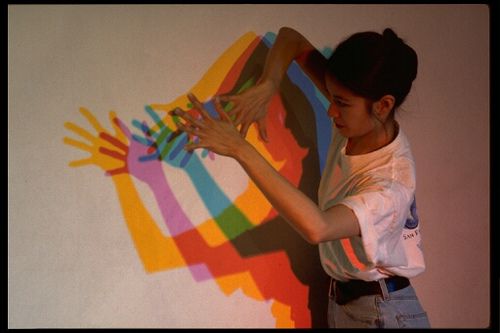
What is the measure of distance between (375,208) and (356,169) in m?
0.24

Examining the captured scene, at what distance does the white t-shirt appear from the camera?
1686 millimetres

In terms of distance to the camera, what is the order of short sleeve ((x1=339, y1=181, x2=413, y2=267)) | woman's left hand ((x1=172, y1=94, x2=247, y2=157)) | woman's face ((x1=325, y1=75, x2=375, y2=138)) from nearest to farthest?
short sleeve ((x1=339, y1=181, x2=413, y2=267)), woman's left hand ((x1=172, y1=94, x2=247, y2=157)), woman's face ((x1=325, y1=75, x2=375, y2=138))

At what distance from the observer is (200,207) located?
6.61 feet

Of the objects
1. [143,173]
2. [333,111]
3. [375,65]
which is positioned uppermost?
[375,65]

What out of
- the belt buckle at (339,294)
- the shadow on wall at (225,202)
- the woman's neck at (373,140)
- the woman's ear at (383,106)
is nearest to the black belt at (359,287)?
the belt buckle at (339,294)

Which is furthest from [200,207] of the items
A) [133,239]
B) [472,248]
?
[472,248]

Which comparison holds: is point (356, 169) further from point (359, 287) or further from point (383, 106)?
point (359, 287)

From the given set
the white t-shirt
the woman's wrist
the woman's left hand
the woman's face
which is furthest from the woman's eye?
the woman's left hand

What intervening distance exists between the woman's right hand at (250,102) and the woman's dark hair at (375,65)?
228mm

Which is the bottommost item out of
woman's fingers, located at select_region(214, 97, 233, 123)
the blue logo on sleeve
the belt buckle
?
the belt buckle

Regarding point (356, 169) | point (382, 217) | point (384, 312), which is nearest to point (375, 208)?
point (382, 217)

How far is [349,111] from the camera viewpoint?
6.27ft

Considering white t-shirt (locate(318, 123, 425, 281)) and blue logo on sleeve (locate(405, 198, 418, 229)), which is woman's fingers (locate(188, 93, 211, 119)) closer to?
white t-shirt (locate(318, 123, 425, 281))
